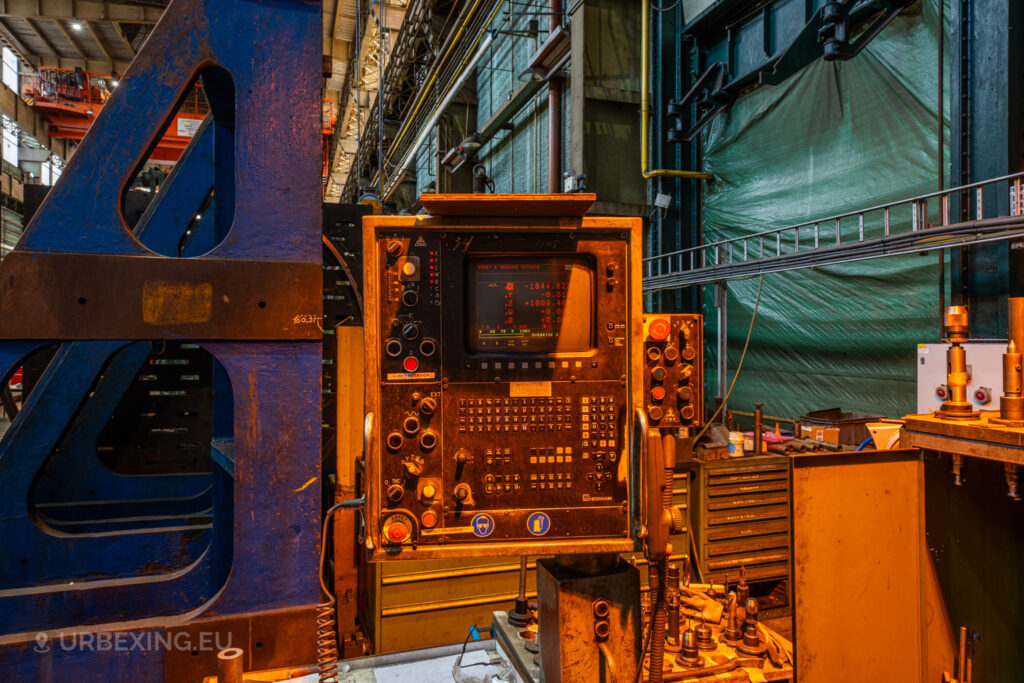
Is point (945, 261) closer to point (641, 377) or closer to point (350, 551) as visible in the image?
point (641, 377)

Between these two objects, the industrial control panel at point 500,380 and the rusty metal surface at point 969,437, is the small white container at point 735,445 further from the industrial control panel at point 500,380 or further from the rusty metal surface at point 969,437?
the industrial control panel at point 500,380

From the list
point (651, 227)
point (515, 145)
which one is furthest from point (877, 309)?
point (515, 145)

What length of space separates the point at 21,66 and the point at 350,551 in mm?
13370

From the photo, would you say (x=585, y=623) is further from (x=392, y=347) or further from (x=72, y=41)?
(x=72, y=41)

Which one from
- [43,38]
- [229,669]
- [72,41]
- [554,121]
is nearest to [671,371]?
[229,669]

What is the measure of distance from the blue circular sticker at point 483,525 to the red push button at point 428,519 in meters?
0.08

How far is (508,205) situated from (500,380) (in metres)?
0.34

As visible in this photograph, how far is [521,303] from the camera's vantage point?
110 cm

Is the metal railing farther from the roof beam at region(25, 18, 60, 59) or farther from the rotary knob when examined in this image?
the roof beam at region(25, 18, 60, 59)

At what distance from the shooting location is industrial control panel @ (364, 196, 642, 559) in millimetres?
1071

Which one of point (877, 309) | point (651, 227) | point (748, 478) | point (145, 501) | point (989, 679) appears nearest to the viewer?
point (989, 679)

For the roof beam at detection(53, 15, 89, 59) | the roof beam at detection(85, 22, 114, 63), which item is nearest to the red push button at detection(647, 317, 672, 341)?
the roof beam at detection(85, 22, 114, 63)

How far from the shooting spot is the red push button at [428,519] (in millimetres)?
1070

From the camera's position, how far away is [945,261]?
9.78 ft
